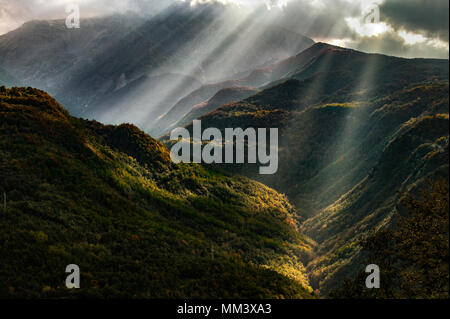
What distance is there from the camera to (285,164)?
538ft

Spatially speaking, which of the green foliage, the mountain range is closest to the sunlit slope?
the mountain range

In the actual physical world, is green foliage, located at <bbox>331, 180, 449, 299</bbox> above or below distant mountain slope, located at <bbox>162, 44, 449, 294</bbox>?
below

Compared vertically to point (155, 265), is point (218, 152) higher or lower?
higher

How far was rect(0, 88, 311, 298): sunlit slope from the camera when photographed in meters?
32.4

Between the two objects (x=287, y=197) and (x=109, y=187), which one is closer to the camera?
(x=109, y=187)

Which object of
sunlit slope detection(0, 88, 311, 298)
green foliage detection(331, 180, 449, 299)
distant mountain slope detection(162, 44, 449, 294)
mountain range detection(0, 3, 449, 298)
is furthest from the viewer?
distant mountain slope detection(162, 44, 449, 294)

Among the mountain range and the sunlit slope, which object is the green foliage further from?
the sunlit slope

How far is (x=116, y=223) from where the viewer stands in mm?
46219

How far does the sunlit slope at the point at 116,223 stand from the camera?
32.4 meters

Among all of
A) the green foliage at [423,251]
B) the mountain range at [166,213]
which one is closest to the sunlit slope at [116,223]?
the mountain range at [166,213]

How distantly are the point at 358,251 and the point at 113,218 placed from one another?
5276cm
